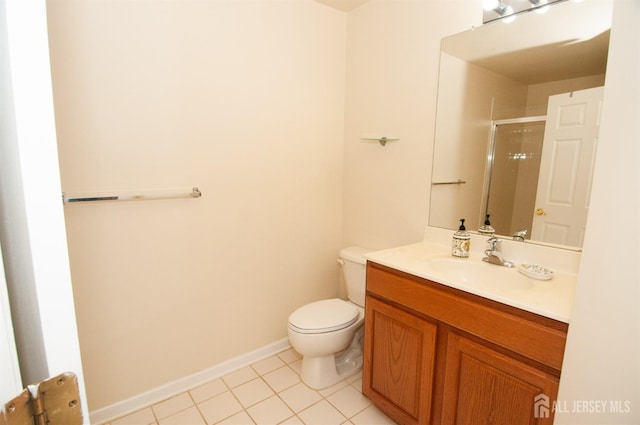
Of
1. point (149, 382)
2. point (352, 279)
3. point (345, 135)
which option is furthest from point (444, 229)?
point (149, 382)

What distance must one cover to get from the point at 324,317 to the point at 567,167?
4.65 feet

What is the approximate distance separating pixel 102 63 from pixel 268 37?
924 millimetres

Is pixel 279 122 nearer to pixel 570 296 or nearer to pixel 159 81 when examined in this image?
pixel 159 81

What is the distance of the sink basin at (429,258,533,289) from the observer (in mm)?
1386

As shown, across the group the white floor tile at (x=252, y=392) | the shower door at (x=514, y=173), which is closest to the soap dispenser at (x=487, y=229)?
the shower door at (x=514, y=173)

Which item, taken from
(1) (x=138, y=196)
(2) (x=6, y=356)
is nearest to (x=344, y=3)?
(1) (x=138, y=196)

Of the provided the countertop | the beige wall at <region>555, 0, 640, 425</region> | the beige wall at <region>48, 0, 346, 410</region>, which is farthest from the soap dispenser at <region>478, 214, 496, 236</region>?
the beige wall at <region>48, 0, 346, 410</region>

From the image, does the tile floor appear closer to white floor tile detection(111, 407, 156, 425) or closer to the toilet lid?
white floor tile detection(111, 407, 156, 425)

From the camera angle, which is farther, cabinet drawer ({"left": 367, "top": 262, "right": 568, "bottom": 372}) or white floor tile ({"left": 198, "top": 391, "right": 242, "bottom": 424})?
white floor tile ({"left": 198, "top": 391, "right": 242, "bottom": 424})

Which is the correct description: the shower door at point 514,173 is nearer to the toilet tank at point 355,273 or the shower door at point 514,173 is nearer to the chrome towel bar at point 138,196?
the toilet tank at point 355,273

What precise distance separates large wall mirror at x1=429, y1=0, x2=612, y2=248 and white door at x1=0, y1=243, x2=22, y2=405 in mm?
1753

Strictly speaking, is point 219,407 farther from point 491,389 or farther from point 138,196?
point 491,389

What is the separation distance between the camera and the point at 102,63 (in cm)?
145

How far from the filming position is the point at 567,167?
1.38 metres
